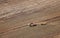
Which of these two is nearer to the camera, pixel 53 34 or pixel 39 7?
pixel 53 34

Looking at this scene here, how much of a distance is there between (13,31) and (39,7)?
0.78ft

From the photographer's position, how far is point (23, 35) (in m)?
0.92

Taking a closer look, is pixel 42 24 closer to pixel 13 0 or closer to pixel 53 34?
pixel 53 34

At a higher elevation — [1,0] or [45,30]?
[1,0]

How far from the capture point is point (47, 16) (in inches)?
39.4

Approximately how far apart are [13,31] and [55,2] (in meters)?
0.34

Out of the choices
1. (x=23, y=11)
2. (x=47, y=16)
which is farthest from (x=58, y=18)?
(x=23, y=11)

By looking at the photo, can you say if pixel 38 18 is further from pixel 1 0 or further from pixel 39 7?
pixel 1 0

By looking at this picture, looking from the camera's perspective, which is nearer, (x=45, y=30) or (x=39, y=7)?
(x=45, y=30)

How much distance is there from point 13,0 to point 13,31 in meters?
0.25

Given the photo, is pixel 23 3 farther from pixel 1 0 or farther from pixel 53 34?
pixel 53 34

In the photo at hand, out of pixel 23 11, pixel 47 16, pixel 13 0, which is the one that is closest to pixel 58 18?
pixel 47 16

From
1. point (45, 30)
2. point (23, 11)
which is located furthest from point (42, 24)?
point (23, 11)

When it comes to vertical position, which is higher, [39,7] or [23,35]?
[39,7]
